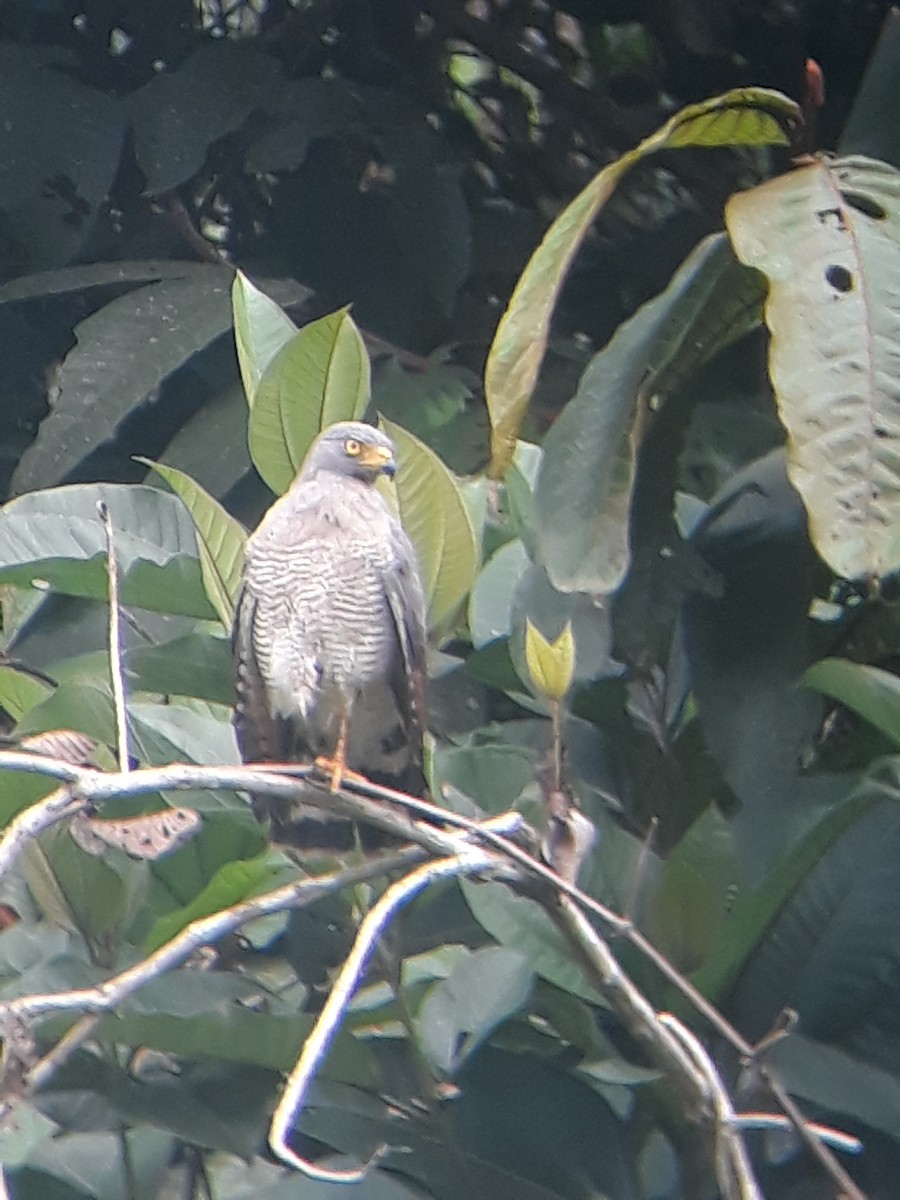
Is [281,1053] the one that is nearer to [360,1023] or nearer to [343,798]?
[360,1023]

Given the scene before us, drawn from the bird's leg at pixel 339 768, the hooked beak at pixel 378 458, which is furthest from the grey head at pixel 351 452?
the bird's leg at pixel 339 768

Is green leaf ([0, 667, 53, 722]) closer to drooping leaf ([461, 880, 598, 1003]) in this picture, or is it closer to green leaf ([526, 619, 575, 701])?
drooping leaf ([461, 880, 598, 1003])

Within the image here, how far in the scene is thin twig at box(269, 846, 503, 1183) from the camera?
1.38 m

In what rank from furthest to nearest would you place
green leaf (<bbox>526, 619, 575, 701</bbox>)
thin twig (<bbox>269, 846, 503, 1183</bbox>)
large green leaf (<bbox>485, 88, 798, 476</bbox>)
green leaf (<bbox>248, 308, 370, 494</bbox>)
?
green leaf (<bbox>248, 308, 370, 494</bbox>)
large green leaf (<bbox>485, 88, 798, 476</bbox>)
green leaf (<bbox>526, 619, 575, 701</bbox>)
thin twig (<bbox>269, 846, 503, 1183</bbox>)

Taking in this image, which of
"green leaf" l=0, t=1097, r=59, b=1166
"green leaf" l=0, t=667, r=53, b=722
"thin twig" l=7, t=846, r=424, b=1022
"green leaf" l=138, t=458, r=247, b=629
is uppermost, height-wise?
"thin twig" l=7, t=846, r=424, b=1022

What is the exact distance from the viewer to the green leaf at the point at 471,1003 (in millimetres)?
2229

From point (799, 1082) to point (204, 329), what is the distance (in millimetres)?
1652

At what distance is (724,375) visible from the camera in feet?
9.21

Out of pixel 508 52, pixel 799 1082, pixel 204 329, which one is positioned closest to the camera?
pixel 799 1082

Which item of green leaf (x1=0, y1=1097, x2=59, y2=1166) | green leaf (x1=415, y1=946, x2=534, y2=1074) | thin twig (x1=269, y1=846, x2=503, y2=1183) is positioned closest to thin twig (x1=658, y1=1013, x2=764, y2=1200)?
thin twig (x1=269, y1=846, x2=503, y2=1183)

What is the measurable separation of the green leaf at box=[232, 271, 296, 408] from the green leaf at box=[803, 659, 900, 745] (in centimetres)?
100

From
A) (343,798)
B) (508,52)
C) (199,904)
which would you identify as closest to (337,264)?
(508,52)

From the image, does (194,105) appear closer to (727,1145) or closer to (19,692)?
(19,692)

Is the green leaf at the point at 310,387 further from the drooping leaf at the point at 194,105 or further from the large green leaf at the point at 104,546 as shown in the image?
the drooping leaf at the point at 194,105
